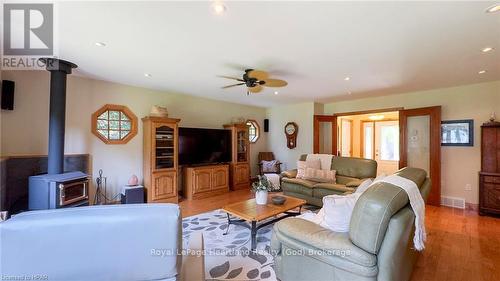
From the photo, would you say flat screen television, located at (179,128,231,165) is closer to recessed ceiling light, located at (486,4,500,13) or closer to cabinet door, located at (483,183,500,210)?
recessed ceiling light, located at (486,4,500,13)

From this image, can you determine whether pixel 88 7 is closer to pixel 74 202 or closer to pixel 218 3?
pixel 218 3

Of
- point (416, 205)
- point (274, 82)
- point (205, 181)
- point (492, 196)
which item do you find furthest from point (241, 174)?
point (492, 196)

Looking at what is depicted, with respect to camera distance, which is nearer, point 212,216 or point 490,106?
point 212,216

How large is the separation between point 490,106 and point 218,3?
17.3ft

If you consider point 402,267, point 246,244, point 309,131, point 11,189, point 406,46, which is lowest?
point 246,244

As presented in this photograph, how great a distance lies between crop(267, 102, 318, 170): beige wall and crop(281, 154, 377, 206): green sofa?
168cm

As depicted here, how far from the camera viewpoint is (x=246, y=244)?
278 cm

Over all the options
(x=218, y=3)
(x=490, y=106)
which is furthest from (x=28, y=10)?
(x=490, y=106)

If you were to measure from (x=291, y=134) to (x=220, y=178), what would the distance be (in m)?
2.56

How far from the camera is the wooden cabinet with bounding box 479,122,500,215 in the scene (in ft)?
12.4

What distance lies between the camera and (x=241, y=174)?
6.03 meters

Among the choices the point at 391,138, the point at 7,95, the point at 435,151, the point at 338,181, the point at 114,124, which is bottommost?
the point at 338,181

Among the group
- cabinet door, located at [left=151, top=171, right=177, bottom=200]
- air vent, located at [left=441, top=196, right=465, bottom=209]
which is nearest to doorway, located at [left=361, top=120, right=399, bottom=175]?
air vent, located at [left=441, top=196, right=465, bottom=209]

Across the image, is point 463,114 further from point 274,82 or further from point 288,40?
point 288,40
